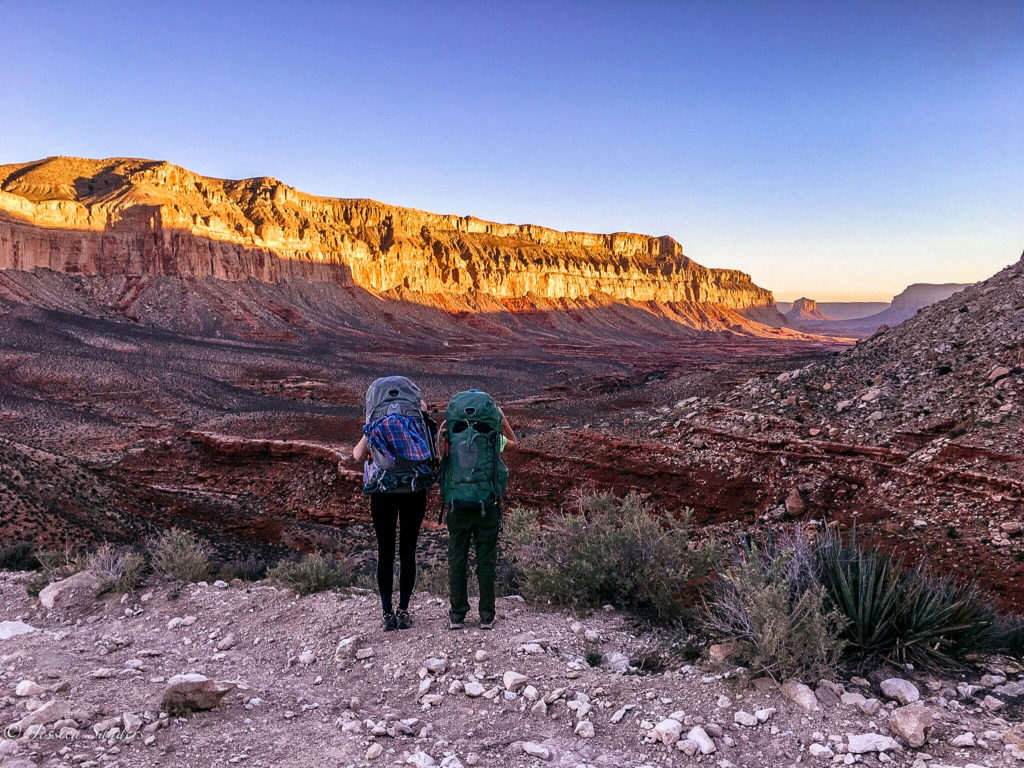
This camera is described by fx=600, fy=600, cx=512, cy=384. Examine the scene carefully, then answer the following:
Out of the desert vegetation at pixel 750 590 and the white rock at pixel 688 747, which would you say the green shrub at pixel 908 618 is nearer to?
the desert vegetation at pixel 750 590

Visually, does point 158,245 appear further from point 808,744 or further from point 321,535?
point 808,744

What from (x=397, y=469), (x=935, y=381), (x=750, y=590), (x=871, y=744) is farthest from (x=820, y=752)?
(x=935, y=381)

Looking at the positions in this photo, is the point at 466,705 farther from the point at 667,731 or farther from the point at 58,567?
the point at 58,567

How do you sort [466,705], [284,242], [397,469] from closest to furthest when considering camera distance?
[466,705]
[397,469]
[284,242]

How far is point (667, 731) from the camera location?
2.64 m

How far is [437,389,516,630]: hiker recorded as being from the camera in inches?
152

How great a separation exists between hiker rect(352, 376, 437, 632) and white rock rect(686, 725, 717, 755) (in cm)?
198

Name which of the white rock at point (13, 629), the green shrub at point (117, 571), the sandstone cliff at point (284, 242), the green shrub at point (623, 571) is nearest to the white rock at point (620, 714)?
the green shrub at point (623, 571)

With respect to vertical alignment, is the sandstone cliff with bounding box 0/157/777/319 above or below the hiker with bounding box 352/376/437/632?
above

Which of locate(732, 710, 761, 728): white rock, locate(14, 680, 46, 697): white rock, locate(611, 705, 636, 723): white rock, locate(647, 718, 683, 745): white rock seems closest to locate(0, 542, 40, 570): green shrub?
locate(14, 680, 46, 697): white rock

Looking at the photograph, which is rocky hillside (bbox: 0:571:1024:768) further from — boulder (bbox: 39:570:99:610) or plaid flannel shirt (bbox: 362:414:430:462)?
plaid flannel shirt (bbox: 362:414:430:462)

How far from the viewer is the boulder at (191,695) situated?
291cm

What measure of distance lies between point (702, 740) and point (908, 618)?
146 centimetres

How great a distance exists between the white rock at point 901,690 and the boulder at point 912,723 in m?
0.14
